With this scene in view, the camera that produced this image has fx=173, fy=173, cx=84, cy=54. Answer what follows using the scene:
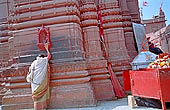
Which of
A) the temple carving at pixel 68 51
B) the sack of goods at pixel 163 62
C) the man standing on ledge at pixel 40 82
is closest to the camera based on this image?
the sack of goods at pixel 163 62

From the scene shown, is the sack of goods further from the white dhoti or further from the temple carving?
the white dhoti

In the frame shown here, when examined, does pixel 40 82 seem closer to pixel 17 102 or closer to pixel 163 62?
pixel 17 102

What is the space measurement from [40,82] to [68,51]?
4.84 feet

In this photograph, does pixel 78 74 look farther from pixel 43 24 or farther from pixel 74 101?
pixel 43 24

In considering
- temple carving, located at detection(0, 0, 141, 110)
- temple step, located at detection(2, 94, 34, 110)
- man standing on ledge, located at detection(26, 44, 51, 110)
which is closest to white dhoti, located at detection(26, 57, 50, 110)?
man standing on ledge, located at detection(26, 44, 51, 110)

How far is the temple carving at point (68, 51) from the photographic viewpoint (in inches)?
234

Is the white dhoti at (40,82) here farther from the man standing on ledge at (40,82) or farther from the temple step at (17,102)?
the temple step at (17,102)

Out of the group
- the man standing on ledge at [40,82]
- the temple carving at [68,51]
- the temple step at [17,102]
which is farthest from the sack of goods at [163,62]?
the temple step at [17,102]

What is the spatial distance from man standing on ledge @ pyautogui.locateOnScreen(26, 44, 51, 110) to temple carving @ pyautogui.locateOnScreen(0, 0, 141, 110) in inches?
11.3

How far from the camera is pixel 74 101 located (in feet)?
18.8

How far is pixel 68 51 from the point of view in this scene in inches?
245

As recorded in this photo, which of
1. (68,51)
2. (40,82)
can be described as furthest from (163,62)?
(40,82)

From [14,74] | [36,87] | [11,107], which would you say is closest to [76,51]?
[36,87]

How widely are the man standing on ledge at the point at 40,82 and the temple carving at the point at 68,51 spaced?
0.29 meters
